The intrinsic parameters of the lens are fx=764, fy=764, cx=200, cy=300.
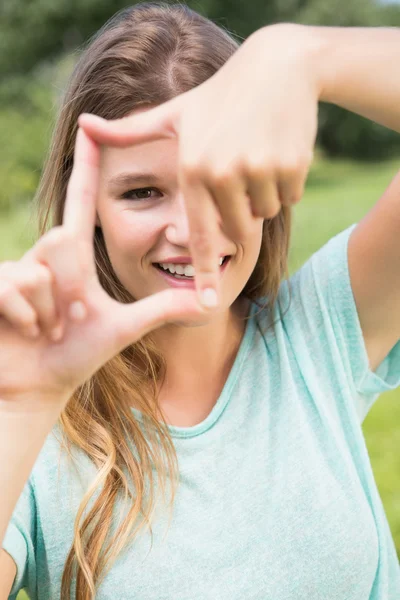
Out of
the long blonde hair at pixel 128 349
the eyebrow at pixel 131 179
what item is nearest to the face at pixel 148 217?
the eyebrow at pixel 131 179

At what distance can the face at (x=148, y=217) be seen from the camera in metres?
1.48

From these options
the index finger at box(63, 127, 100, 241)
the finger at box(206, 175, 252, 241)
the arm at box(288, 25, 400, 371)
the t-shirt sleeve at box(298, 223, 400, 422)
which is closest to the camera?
the finger at box(206, 175, 252, 241)

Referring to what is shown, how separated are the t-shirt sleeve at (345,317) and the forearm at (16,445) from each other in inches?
33.2

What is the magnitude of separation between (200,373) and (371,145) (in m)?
18.3

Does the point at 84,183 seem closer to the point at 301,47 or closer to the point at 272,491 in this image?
the point at 301,47

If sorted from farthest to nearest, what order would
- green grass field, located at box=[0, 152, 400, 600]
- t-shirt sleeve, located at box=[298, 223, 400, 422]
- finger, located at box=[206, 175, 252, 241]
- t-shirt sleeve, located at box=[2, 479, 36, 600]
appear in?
green grass field, located at box=[0, 152, 400, 600]
t-shirt sleeve, located at box=[298, 223, 400, 422]
t-shirt sleeve, located at box=[2, 479, 36, 600]
finger, located at box=[206, 175, 252, 241]

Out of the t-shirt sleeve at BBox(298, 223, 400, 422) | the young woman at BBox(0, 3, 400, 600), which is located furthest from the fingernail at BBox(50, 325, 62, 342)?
the t-shirt sleeve at BBox(298, 223, 400, 422)

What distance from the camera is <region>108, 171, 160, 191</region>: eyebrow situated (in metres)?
1.49

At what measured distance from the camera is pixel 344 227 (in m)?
7.77

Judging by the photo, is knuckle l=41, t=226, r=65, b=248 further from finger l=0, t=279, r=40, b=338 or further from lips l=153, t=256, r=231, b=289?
lips l=153, t=256, r=231, b=289

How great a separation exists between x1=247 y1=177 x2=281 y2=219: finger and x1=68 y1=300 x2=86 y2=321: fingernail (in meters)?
0.27

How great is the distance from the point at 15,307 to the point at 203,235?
260 millimetres

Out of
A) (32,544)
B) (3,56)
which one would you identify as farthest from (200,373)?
(3,56)

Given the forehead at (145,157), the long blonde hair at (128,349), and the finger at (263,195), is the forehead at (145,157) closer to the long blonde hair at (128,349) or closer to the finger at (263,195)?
the long blonde hair at (128,349)
